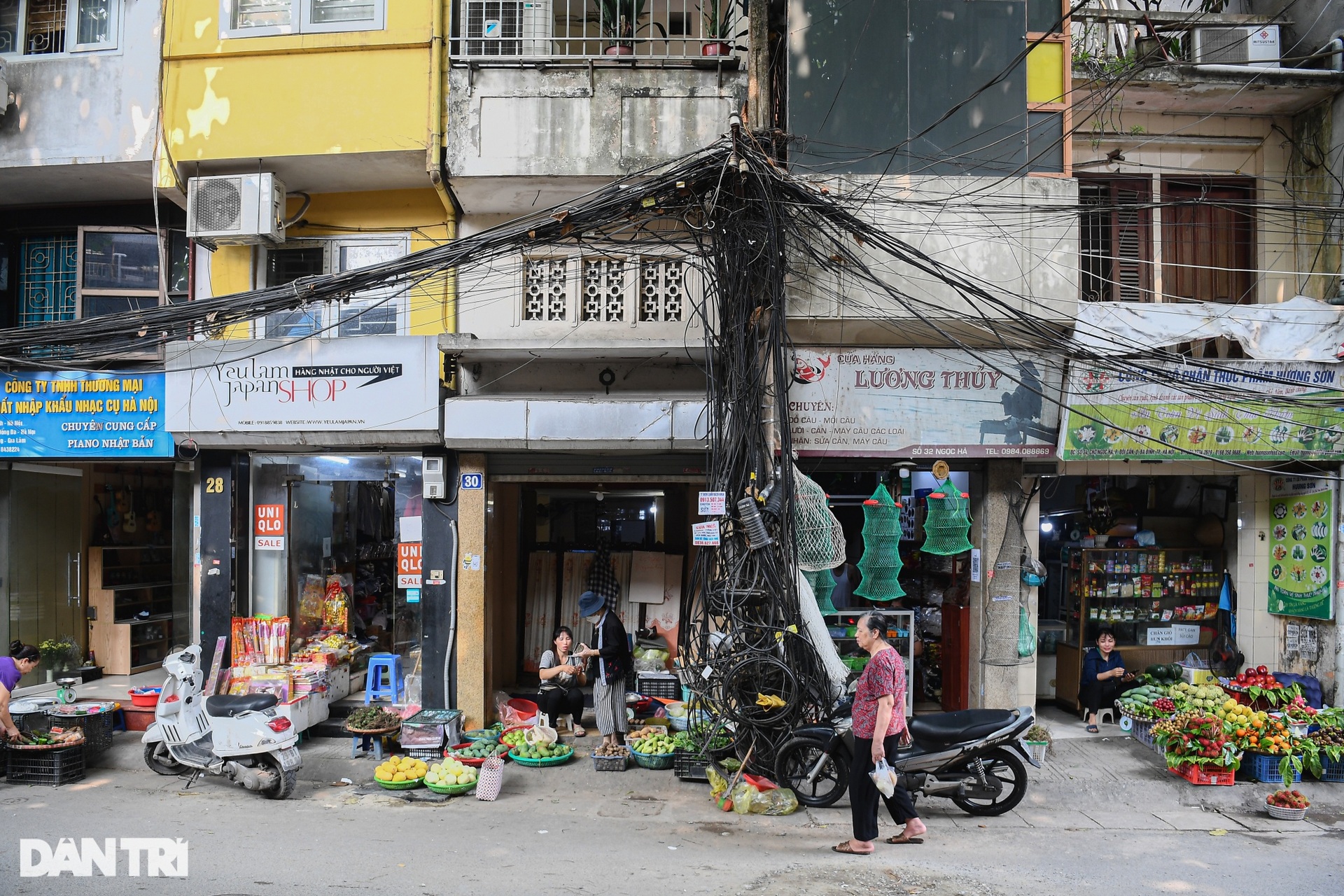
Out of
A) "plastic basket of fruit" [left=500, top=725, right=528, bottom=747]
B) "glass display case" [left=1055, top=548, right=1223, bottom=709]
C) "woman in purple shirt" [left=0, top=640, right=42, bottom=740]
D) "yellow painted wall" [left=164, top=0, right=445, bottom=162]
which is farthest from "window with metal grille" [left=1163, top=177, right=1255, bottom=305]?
"woman in purple shirt" [left=0, top=640, right=42, bottom=740]

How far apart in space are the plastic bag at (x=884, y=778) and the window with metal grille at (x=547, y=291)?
603 centimetres

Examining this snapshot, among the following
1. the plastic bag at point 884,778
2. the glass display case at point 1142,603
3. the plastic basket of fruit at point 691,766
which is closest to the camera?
the plastic bag at point 884,778

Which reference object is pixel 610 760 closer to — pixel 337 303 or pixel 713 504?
pixel 713 504

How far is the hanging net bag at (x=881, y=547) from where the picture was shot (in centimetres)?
949

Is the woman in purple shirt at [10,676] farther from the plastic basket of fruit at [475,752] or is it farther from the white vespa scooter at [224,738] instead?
the plastic basket of fruit at [475,752]

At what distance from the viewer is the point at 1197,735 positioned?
863 cm

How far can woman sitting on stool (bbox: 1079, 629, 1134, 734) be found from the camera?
34.3 ft

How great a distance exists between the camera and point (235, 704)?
8.34m

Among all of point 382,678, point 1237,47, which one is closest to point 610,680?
point 382,678

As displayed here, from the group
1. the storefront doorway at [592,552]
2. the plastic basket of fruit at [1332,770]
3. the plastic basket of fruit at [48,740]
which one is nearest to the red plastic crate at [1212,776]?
the plastic basket of fruit at [1332,770]

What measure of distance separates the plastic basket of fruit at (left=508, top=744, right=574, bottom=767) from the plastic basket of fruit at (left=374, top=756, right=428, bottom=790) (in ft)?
3.39

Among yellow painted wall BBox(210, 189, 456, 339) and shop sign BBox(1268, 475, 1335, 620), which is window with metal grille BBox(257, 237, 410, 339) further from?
shop sign BBox(1268, 475, 1335, 620)


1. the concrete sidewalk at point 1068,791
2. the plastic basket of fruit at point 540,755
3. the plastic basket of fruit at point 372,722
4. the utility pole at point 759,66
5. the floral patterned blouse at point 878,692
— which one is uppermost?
the utility pole at point 759,66

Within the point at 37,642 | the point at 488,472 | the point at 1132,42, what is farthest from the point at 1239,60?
the point at 37,642
